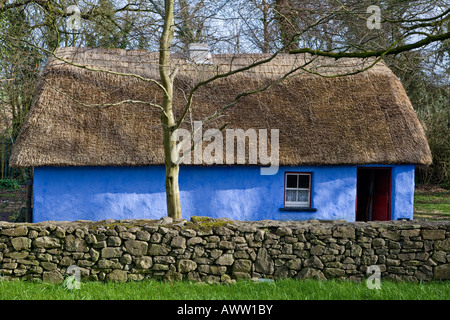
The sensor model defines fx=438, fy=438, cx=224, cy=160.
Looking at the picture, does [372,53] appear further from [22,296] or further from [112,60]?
[112,60]

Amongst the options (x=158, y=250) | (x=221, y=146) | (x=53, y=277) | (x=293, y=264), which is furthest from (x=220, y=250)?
(x=221, y=146)

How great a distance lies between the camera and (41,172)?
29.9 ft

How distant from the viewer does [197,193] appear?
382 inches

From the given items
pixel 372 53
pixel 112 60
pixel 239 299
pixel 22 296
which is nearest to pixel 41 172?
pixel 112 60

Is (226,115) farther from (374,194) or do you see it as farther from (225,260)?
(225,260)

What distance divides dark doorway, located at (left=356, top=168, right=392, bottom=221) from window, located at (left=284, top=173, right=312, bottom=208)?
1.93m

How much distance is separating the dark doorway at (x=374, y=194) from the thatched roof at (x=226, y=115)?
1216 millimetres

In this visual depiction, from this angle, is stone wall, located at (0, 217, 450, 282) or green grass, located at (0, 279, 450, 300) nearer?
green grass, located at (0, 279, 450, 300)

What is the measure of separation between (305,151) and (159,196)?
3.39 meters

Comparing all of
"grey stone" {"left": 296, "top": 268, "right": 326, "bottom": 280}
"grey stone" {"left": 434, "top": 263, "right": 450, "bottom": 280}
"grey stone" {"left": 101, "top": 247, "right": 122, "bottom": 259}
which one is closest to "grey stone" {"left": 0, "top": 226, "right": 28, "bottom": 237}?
"grey stone" {"left": 101, "top": 247, "right": 122, "bottom": 259}

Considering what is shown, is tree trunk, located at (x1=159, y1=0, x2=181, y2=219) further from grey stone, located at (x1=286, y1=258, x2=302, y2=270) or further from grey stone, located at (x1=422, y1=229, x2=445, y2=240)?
grey stone, located at (x1=422, y1=229, x2=445, y2=240)

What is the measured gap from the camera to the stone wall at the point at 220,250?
5773 mm

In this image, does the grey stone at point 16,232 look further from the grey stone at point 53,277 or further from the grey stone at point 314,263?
the grey stone at point 314,263

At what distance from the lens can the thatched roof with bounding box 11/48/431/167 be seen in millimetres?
9266
